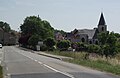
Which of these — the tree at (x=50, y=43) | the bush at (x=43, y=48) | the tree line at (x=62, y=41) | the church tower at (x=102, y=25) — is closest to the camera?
the tree line at (x=62, y=41)

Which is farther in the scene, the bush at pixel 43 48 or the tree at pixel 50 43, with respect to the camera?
the bush at pixel 43 48

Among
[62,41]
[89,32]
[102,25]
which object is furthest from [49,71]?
[89,32]

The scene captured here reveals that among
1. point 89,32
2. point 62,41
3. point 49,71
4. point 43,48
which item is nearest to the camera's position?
point 49,71

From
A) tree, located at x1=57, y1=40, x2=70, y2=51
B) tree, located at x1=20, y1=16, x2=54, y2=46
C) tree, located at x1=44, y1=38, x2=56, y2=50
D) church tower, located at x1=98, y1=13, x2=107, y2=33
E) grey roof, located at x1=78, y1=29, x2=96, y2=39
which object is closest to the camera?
tree, located at x1=57, y1=40, x2=70, y2=51

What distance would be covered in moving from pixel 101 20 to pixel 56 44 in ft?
204

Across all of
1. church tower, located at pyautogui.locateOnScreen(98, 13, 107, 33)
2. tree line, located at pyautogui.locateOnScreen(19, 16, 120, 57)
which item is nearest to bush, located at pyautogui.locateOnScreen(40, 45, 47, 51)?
tree line, located at pyautogui.locateOnScreen(19, 16, 120, 57)

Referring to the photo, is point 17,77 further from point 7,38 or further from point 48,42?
point 7,38

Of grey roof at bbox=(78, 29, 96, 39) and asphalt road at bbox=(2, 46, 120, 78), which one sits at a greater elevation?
grey roof at bbox=(78, 29, 96, 39)

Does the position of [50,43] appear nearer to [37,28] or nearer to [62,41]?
[62,41]

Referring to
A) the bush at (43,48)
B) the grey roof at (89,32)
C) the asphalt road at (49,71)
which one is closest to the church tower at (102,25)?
the grey roof at (89,32)


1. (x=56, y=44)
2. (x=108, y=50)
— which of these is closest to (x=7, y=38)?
(x=56, y=44)

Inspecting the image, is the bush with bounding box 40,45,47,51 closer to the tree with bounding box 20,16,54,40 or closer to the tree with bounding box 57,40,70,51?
the tree with bounding box 57,40,70,51

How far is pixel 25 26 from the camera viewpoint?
12688 cm

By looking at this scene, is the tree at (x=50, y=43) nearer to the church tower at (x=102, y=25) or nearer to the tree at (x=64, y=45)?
the tree at (x=64, y=45)
